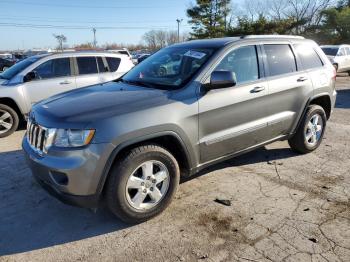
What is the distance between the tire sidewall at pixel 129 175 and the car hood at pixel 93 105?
47 centimetres

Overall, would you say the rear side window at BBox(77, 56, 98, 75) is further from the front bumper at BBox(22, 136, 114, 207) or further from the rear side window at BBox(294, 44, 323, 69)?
the front bumper at BBox(22, 136, 114, 207)

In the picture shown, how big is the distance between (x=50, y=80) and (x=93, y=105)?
15.1ft

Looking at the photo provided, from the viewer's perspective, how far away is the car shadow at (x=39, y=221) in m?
3.33

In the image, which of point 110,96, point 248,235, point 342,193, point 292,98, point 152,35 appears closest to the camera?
point 248,235

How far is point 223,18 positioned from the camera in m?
41.0

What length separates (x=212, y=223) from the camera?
3521 millimetres

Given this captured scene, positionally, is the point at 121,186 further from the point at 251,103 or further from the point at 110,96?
the point at 251,103

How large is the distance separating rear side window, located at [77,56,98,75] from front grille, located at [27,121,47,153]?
4.48 m

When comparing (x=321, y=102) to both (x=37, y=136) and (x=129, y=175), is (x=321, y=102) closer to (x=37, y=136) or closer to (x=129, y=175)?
(x=129, y=175)

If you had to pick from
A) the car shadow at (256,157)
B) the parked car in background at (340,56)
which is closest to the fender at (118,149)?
the car shadow at (256,157)

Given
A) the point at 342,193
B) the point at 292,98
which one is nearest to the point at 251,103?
the point at 292,98

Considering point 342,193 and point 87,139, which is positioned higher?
point 87,139

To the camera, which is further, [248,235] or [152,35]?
[152,35]

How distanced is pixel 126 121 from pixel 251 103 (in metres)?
1.76
